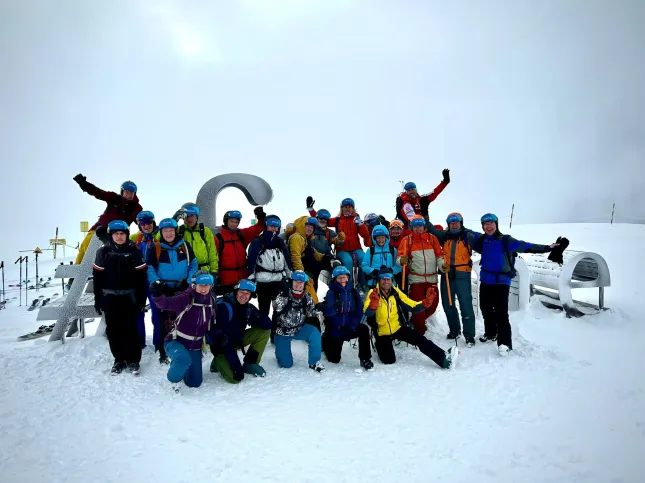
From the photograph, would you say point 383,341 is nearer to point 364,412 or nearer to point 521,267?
point 364,412

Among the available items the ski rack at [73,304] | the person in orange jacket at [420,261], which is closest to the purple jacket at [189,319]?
the ski rack at [73,304]

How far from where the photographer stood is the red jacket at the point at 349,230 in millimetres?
6777

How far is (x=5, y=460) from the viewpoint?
3008 millimetres

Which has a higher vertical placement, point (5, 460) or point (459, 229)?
point (459, 229)

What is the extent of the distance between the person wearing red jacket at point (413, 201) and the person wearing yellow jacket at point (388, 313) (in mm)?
1971

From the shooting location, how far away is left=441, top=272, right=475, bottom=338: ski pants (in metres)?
6.00

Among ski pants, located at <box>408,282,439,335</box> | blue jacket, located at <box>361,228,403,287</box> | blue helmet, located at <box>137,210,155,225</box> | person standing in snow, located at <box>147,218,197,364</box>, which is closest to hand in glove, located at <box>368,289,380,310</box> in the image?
blue jacket, located at <box>361,228,403,287</box>

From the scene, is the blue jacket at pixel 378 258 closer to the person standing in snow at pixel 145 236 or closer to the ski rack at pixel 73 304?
the person standing in snow at pixel 145 236

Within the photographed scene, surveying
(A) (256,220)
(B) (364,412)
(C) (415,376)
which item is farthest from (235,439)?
(A) (256,220)

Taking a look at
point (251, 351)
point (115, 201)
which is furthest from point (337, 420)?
point (115, 201)

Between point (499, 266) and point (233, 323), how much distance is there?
13.7ft

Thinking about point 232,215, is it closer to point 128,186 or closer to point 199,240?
point 199,240

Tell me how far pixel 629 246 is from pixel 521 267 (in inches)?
560

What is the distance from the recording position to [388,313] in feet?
17.8
